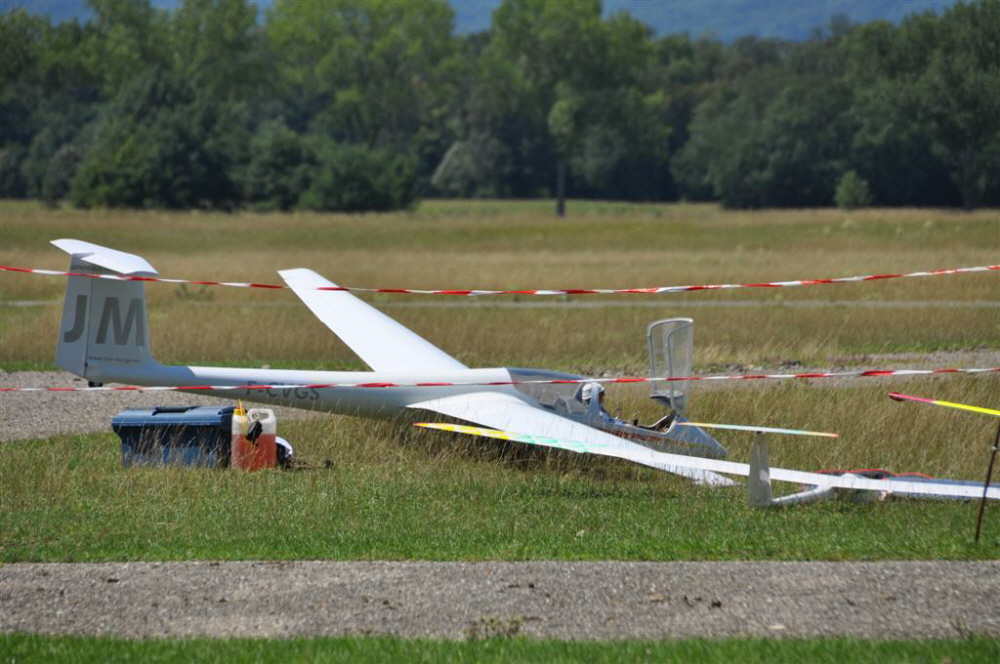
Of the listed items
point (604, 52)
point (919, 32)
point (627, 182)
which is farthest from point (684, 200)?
point (919, 32)

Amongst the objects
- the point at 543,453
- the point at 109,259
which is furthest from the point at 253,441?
the point at 543,453

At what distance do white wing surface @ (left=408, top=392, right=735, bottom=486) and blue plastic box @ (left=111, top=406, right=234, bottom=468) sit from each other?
186cm

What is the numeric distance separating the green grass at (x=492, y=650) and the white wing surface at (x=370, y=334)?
6.43m

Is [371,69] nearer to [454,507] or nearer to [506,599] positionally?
[454,507]

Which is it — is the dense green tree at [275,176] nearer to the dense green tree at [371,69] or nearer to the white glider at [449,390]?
the dense green tree at [371,69]

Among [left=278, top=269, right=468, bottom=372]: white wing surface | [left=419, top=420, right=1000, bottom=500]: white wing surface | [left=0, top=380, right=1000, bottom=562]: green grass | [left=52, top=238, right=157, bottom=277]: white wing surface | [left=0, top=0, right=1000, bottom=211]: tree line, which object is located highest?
[left=0, top=0, right=1000, bottom=211]: tree line

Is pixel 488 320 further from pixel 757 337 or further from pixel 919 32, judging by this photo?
pixel 919 32

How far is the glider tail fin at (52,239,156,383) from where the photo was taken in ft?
37.3

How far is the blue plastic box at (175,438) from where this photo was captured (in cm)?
1132

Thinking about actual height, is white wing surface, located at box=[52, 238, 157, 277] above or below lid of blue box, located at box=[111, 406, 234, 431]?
above

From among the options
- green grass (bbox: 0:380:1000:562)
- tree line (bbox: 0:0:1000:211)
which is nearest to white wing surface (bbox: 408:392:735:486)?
green grass (bbox: 0:380:1000:562)

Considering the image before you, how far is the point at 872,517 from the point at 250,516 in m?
4.60

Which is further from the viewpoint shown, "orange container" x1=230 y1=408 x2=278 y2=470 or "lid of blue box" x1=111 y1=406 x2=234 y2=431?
"lid of blue box" x1=111 y1=406 x2=234 y2=431

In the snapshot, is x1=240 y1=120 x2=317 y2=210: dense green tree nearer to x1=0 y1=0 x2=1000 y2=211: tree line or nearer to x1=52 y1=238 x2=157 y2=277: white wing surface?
x1=0 y1=0 x2=1000 y2=211: tree line
